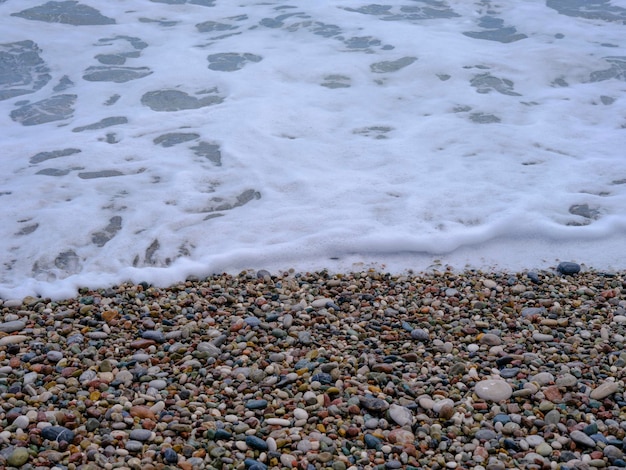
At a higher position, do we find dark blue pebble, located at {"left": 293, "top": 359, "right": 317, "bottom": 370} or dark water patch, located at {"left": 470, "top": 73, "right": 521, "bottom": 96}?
dark blue pebble, located at {"left": 293, "top": 359, "right": 317, "bottom": 370}

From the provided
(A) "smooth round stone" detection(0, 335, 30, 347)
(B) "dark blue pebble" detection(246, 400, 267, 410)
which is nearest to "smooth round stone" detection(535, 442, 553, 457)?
(B) "dark blue pebble" detection(246, 400, 267, 410)

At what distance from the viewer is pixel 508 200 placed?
493cm

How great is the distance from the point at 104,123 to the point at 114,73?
5.73 feet

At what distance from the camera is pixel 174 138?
20.0 ft

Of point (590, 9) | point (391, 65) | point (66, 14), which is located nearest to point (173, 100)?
point (391, 65)

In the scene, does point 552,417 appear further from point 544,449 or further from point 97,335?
point 97,335

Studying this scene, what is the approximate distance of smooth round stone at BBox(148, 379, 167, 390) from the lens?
293cm

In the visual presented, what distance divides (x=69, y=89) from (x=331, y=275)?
193 inches

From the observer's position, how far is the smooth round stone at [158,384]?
2928 mm

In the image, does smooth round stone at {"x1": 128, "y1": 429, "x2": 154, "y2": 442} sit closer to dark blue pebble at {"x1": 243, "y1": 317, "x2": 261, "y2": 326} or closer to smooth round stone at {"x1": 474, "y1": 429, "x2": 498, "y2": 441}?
dark blue pebble at {"x1": 243, "y1": 317, "x2": 261, "y2": 326}

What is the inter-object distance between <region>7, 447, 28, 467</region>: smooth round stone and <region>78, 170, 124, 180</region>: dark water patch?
10.7 ft

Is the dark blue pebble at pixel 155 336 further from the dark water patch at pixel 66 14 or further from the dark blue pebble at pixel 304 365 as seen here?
the dark water patch at pixel 66 14

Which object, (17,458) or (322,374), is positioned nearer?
(17,458)

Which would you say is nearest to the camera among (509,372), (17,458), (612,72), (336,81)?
(17,458)
